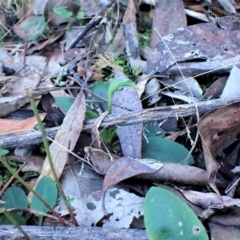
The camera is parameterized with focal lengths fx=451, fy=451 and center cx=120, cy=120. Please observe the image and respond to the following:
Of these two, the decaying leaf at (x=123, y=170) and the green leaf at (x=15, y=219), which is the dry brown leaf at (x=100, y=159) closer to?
the decaying leaf at (x=123, y=170)

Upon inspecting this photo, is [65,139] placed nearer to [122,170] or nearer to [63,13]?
[122,170]

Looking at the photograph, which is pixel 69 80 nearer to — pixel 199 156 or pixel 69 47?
pixel 69 47

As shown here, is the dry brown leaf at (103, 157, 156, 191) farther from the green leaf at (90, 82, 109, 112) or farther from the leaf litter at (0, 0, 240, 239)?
the green leaf at (90, 82, 109, 112)

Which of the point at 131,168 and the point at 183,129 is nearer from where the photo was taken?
the point at 131,168

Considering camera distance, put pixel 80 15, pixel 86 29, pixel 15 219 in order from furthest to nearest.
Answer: pixel 80 15 < pixel 86 29 < pixel 15 219

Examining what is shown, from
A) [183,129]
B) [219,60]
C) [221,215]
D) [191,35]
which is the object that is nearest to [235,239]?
[221,215]

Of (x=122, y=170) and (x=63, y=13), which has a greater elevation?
(x=63, y=13)

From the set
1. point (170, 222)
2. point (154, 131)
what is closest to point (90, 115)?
point (154, 131)

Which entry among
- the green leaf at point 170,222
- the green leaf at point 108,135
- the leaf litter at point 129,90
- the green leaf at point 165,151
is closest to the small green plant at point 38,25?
the leaf litter at point 129,90
